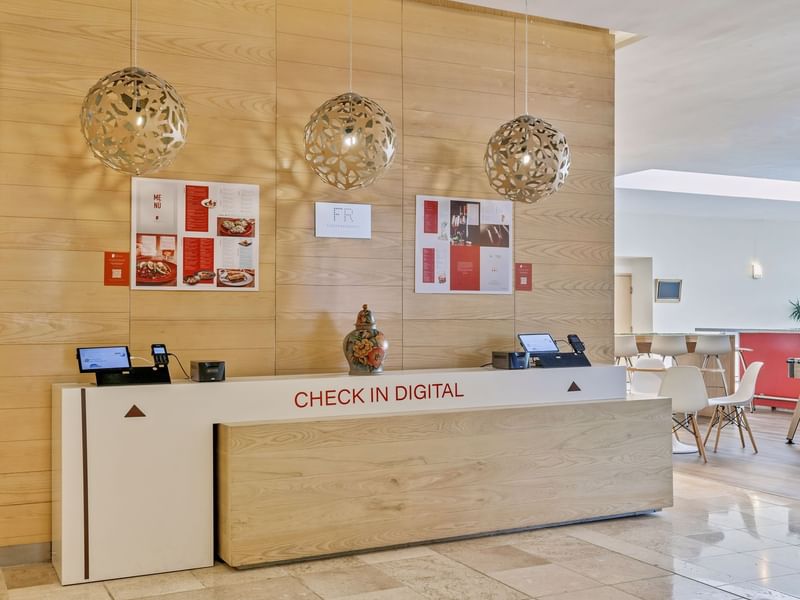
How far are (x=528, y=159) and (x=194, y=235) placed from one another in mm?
1875

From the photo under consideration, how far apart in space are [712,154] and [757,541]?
592 centimetres

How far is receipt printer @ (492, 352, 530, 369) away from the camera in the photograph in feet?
16.8

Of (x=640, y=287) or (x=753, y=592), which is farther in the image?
(x=640, y=287)

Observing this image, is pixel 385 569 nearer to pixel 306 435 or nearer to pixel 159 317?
pixel 306 435

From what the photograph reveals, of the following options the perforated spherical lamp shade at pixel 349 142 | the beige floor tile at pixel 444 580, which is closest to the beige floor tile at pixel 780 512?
the beige floor tile at pixel 444 580

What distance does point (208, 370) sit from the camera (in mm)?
4273

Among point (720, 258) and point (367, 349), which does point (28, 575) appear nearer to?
point (367, 349)

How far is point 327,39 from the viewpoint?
5.01 metres

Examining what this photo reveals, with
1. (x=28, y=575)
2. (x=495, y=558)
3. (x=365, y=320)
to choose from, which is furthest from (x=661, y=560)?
(x=28, y=575)

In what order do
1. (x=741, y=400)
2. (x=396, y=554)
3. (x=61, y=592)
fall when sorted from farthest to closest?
(x=741, y=400) → (x=396, y=554) → (x=61, y=592)

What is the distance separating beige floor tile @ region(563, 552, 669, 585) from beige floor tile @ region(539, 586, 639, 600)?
128 mm

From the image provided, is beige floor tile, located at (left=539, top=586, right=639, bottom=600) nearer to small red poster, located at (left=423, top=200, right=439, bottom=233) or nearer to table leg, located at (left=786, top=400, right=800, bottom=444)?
small red poster, located at (left=423, top=200, right=439, bottom=233)

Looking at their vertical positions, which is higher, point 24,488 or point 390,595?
point 24,488

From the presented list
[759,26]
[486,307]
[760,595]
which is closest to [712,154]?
[759,26]
